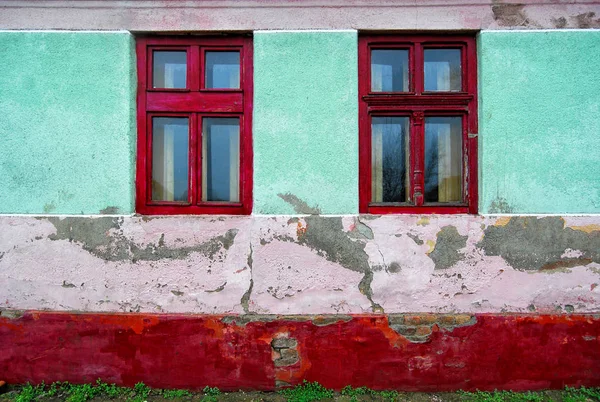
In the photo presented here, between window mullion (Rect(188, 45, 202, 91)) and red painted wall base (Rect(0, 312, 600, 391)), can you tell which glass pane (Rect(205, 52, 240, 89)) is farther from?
red painted wall base (Rect(0, 312, 600, 391))

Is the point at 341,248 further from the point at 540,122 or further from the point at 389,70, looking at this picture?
the point at 540,122

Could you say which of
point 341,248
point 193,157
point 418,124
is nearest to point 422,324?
point 341,248

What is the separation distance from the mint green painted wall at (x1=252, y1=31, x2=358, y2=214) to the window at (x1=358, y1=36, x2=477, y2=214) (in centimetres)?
18

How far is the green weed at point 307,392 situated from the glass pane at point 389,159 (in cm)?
168

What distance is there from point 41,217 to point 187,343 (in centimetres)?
166

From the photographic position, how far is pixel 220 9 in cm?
314

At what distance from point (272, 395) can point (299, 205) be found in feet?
5.27

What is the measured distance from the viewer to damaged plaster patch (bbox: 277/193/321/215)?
122 inches

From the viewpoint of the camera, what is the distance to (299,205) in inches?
123

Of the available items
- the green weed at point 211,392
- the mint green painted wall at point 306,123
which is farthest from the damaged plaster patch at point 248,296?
the green weed at point 211,392

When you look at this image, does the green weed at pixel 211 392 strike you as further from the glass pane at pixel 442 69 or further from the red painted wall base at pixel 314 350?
the glass pane at pixel 442 69

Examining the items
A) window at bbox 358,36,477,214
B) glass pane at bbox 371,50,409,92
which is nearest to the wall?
window at bbox 358,36,477,214

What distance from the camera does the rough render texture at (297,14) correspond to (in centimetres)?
310

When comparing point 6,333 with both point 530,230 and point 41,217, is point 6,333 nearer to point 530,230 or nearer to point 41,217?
point 41,217
